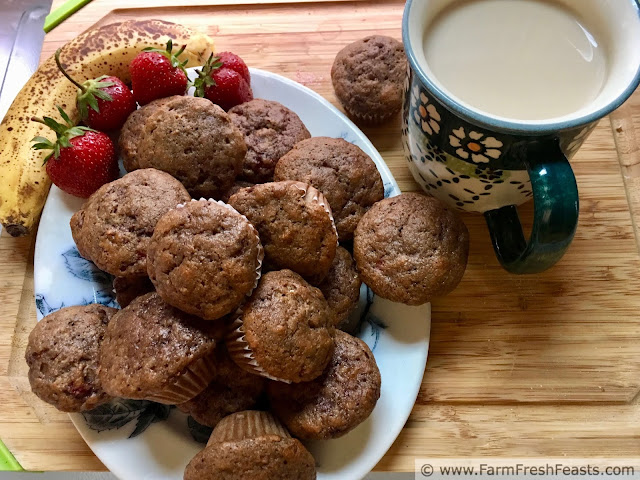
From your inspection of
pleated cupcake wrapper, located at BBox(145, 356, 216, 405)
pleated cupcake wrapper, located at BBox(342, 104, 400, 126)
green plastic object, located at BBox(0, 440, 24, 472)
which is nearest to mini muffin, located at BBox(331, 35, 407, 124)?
pleated cupcake wrapper, located at BBox(342, 104, 400, 126)

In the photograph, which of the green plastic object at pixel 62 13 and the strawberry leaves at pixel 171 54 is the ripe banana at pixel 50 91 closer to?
the strawberry leaves at pixel 171 54

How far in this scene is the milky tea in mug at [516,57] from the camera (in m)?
1.17

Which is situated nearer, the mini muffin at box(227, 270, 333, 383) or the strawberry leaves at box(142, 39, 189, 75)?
the mini muffin at box(227, 270, 333, 383)

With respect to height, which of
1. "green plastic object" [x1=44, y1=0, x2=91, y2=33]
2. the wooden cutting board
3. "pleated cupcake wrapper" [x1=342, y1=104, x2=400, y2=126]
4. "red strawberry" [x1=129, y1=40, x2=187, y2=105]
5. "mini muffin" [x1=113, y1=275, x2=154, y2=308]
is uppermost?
"green plastic object" [x1=44, y1=0, x2=91, y2=33]

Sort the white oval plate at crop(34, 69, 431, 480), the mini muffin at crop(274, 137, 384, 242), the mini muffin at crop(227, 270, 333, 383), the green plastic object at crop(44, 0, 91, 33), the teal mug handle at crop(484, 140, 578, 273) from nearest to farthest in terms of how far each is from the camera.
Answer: the teal mug handle at crop(484, 140, 578, 273) < the mini muffin at crop(227, 270, 333, 383) < the white oval plate at crop(34, 69, 431, 480) < the mini muffin at crop(274, 137, 384, 242) < the green plastic object at crop(44, 0, 91, 33)

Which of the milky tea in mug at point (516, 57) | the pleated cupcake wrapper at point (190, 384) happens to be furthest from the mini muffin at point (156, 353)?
the milky tea in mug at point (516, 57)

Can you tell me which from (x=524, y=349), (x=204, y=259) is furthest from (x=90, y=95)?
(x=524, y=349)

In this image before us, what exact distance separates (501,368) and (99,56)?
1.35m

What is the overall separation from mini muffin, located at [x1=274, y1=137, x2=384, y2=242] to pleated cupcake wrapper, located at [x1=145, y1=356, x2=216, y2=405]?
1.44 ft

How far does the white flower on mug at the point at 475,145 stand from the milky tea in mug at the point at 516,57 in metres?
0.10

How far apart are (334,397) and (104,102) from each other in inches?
36.8

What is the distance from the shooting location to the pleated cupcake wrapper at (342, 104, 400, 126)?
5.14ft

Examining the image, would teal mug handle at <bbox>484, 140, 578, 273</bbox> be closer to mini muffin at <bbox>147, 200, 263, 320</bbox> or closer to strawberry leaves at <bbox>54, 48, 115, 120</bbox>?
mini muffin at <bbox>147, 200, 263, 320</bbox>

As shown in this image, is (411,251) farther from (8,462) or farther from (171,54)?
(8,462)
